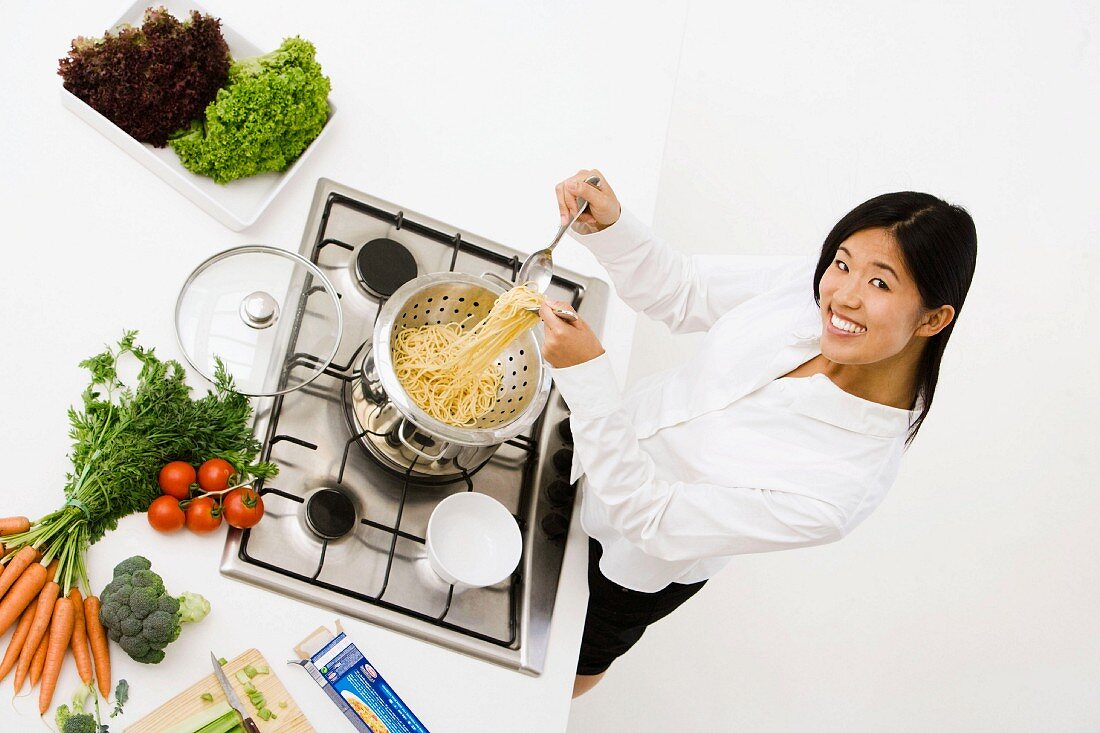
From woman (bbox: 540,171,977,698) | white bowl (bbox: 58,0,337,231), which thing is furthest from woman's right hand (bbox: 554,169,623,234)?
white bowl (bbox: 58,0,337,231)

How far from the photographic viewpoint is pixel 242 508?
1.37 m

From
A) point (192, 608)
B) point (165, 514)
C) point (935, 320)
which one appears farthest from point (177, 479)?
point (935, 320)

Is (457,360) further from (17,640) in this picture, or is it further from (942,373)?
(942,373)

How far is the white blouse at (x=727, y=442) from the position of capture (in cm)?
134

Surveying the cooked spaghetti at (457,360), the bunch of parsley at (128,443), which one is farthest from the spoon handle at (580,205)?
the bunch of parsley at (128,443)

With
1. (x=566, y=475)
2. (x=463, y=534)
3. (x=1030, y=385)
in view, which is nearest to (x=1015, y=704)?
(x=1030, y=385)

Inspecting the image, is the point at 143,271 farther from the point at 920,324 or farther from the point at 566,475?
the point at 920,324

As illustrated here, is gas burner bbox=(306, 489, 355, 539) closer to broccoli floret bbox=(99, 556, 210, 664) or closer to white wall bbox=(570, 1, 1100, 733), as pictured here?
broccoli floret bbox=(99, 556, 210, 664)

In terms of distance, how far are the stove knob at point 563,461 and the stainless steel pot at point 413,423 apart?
14cm

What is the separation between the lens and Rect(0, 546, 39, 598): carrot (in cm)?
125

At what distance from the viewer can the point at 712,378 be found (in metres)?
1.50

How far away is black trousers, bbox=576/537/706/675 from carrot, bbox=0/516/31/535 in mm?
956

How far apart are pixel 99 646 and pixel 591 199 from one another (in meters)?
1.04

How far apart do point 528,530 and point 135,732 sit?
2.33 ft
